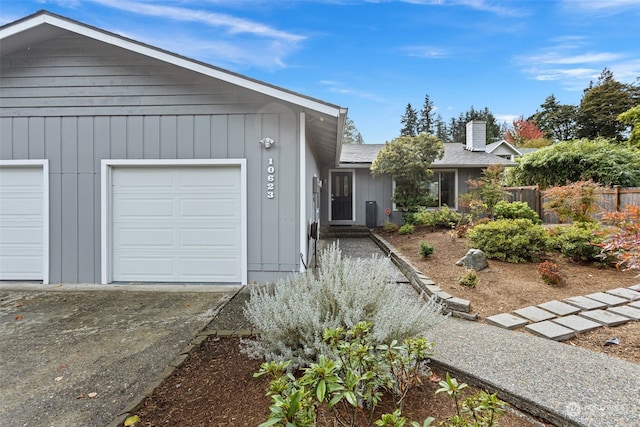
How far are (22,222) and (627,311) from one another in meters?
8.94

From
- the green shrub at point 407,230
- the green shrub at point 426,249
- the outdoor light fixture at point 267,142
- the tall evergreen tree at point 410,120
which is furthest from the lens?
the tall evergreen tree at point 410,120

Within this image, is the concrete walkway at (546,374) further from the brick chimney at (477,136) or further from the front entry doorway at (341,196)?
the brick chimney at (477,136)

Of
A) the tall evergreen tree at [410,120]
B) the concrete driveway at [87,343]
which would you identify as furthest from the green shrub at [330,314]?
A: the tall evergreen tree at [410,120]

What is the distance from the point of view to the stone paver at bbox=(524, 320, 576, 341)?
3.13 m

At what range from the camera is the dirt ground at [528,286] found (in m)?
3.10

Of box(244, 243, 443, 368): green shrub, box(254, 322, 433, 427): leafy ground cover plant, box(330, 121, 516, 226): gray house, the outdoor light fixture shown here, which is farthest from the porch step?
box(254, 322, 433, 427): leafy ground cover plant

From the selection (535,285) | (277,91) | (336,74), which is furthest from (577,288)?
(336,74)

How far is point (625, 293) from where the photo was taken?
422 centimetres

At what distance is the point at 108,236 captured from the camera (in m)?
5.20

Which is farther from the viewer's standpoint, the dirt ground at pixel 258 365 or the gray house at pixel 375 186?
the gray house at pixel 375 186

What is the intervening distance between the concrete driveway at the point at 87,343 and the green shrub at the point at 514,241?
4.61m

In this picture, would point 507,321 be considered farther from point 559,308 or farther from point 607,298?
point 607,298

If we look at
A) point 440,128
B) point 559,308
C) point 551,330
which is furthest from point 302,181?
point 440,128

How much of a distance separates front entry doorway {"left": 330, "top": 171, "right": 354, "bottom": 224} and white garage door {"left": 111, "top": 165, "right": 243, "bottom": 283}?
7102 millimetres
